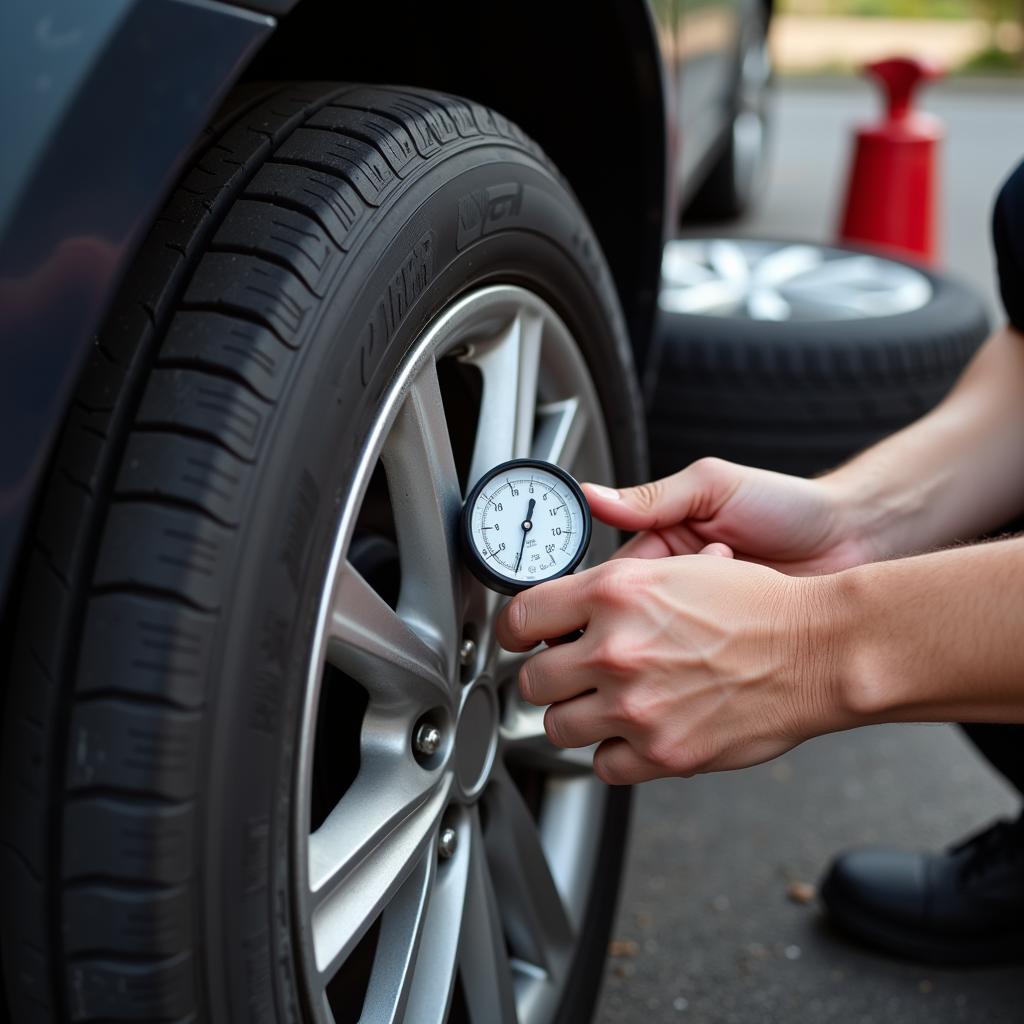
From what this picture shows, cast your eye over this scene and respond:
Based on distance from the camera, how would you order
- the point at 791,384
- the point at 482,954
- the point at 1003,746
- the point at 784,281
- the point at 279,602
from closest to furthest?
the point at 279,602 < the point at 482,954 < the point at 1003,746 < the point at 791,384 < the point at 784,281

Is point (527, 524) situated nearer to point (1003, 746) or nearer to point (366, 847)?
point (366, 847)

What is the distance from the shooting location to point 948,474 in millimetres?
1737

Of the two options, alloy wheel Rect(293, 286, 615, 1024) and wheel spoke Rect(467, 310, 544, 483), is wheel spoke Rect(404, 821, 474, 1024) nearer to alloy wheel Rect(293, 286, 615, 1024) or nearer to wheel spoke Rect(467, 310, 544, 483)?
alloy wheel Rect(293, 286, 615, 1024)

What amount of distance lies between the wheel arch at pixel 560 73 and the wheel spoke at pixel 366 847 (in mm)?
869

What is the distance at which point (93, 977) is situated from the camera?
90cm

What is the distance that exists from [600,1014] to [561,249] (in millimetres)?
1044

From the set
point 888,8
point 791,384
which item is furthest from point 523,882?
point 888,8

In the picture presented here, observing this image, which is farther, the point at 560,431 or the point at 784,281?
the point at 784,281

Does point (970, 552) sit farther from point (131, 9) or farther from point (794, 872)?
point (794, 872)

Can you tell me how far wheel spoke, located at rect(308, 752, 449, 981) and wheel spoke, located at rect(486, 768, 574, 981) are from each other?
0.66 feet

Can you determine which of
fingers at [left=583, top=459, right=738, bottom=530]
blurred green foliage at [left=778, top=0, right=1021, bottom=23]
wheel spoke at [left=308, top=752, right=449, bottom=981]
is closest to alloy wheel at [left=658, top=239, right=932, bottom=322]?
fingers at [left=583, top=459, right=738, bottom=530]

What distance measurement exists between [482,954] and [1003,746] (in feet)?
2.87

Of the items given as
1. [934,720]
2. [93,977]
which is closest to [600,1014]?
[934,720]

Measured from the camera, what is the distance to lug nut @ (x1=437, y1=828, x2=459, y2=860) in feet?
4.26
